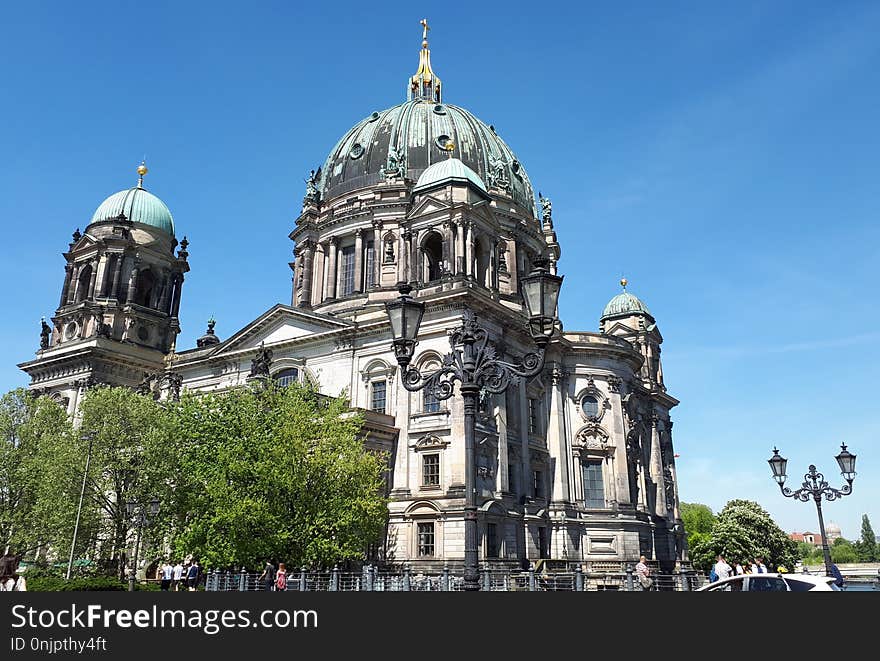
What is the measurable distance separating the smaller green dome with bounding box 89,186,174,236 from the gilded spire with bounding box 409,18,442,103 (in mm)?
26065

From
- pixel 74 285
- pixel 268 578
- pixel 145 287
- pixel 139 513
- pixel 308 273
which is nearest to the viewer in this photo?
pixel 268 578

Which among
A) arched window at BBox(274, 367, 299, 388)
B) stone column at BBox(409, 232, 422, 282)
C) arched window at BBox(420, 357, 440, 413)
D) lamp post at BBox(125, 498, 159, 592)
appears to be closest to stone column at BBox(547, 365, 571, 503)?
arched window at BBox(420, 357, 440, 413)

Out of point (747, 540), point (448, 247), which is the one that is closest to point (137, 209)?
point (448, 247)

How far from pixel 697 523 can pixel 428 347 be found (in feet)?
246

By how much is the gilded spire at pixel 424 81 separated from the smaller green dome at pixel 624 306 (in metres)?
25.8

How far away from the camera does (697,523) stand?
Answer: 99125mm

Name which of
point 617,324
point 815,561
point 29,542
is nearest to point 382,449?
point 29,542

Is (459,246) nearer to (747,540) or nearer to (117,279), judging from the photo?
(117,279)

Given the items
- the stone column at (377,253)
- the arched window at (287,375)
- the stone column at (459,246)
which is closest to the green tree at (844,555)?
the stone column at (377,253)

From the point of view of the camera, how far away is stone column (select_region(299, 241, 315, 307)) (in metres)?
53.9

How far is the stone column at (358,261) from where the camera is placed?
167 feet

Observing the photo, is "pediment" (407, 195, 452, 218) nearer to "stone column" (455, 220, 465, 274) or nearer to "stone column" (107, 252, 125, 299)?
"stone column" (455, 220, 465, 274)

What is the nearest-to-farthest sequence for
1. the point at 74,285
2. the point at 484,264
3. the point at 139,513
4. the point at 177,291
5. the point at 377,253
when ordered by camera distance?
the point at 139,513
the point at 484,264
the point at 377,253
the point at 74,285
the point at 177,291

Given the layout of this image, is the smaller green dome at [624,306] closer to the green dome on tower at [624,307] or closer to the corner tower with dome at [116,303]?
the green dome on tower at [624,307]
